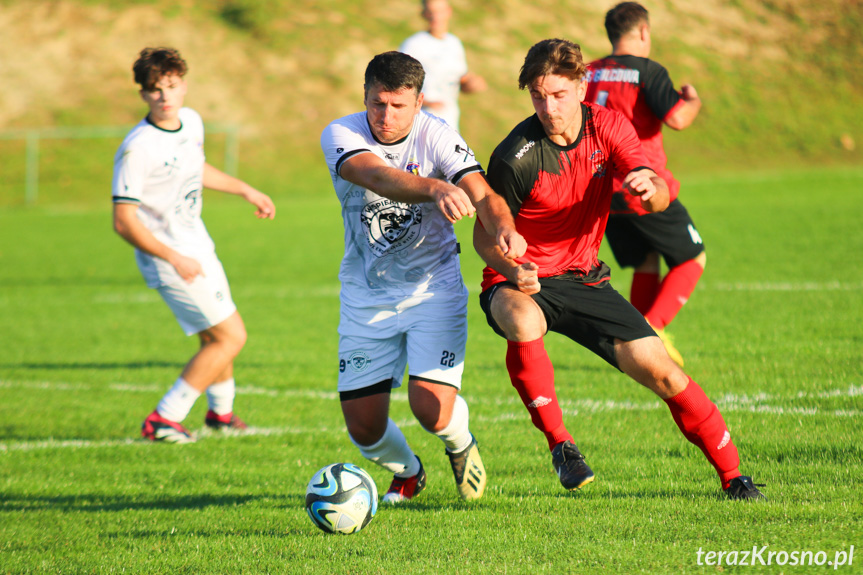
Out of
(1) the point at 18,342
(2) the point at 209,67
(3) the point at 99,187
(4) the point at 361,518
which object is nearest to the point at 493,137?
(2) the point at 209,67

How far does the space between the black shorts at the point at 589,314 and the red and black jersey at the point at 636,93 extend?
2.05m

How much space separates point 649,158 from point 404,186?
Answer: 3003 millimetres

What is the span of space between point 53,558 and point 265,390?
351 cm

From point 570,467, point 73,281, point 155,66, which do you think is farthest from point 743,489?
point 73,281

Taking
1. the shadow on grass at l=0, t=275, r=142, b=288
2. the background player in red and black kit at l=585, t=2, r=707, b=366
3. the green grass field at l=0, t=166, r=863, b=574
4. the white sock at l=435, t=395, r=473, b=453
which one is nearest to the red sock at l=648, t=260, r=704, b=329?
the background player in red and black kit at l=585, t=2, r=707, b=366

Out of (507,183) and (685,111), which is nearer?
(507,183)

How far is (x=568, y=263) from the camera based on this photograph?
4.51 meters

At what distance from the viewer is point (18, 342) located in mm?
9711

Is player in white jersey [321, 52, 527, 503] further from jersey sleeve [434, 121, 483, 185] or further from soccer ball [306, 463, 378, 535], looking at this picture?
soccer ball [306, 463, 378, 535]

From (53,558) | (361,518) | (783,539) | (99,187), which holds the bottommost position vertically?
(99,187)

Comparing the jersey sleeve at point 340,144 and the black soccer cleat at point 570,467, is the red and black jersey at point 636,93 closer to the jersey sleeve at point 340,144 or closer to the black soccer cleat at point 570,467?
the jersey sleeve at point 340,144

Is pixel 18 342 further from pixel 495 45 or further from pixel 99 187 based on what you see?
pixel 495 45

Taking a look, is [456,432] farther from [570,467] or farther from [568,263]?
[568,263]

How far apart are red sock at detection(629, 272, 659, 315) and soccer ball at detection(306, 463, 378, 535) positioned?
Result: 11.7 feet
